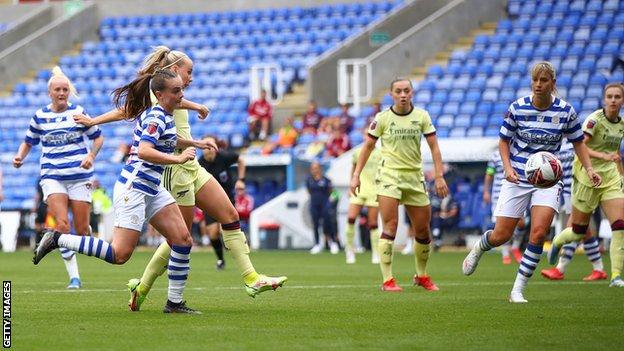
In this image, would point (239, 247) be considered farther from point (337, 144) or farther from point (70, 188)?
point (337, 144)

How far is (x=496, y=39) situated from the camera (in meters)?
33.4

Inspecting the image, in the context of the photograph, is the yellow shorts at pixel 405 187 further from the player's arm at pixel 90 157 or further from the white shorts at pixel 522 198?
the player's arm at pixel 90 157

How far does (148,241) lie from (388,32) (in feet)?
28.4

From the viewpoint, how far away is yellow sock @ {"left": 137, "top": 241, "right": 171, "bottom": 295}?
1097cm

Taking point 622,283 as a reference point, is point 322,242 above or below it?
below

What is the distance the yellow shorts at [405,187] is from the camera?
45.7 feet

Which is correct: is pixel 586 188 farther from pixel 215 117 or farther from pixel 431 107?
pixel 215 117

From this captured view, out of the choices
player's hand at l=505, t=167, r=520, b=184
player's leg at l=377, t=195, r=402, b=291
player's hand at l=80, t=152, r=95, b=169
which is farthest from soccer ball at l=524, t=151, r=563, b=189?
player's hand at l=80, t=152, r=95, b=169

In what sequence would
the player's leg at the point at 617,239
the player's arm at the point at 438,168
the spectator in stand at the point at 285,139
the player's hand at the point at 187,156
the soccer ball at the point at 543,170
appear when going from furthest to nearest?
the spectator in stand at the point at 285,139 < the player's leg at the point at 617,239 < the player's arm at the point at 438,168 < the soccer ball at the point at 543,170 < the player's hand at the point at 187,156

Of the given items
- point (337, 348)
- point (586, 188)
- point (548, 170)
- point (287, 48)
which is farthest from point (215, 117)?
point (337, 348)

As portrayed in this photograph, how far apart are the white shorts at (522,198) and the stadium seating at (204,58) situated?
816 inches

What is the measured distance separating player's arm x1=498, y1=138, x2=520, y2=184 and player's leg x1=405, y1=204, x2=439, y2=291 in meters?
1.99

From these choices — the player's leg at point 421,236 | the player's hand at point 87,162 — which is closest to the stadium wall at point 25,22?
the player's hand at point 87,162

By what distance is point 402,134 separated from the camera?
14.1 m
